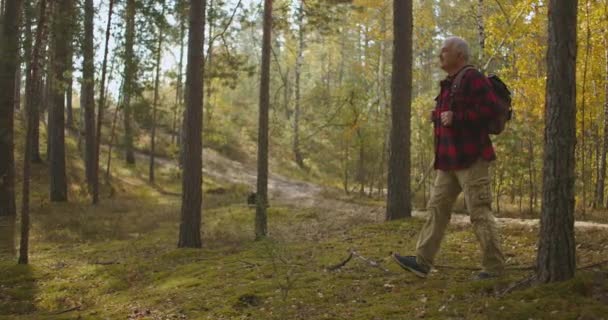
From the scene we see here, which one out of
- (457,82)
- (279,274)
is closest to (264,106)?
(279,274)

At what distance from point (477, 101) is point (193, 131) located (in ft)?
20.6

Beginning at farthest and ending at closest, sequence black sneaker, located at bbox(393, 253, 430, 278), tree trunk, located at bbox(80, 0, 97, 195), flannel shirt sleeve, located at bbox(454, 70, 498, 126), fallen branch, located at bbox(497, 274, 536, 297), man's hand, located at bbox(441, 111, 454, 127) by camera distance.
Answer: tree trunk, located at bbox(80, 0, 97, 195)
black sneaker, located at bbox(393, 253, 430, 278)
man's hand, located at bbox(441, 111, 454, 127)
flannel shirt sleeve, located at bbox(454, 70, 498, 126)
fallen branch, located at bbox(497, 274, 536, 297)

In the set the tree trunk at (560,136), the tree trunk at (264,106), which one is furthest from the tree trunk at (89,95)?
the tree trunk at (560,136)

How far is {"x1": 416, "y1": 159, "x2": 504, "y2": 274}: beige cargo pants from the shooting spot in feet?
15.2

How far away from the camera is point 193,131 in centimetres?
980

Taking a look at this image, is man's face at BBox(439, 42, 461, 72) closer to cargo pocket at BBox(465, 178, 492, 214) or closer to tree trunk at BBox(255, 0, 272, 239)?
cargo pocket at BBox(465, 178, 492, 214)

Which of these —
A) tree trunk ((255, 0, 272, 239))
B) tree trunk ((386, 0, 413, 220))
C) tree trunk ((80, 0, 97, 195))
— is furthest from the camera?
tree trunk ((80, 0, 97, 195))

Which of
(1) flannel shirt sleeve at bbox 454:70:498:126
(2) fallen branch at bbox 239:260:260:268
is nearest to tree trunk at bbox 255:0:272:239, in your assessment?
(2) fallen branch at bbox 239:260:260:268

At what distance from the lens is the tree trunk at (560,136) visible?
394 centimetres

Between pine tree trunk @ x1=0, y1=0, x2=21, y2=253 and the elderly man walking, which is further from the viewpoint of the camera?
pine tree trunk @ x1=0, y1=0, x2=21, y2=253

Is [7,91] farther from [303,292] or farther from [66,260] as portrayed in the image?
[303,292]

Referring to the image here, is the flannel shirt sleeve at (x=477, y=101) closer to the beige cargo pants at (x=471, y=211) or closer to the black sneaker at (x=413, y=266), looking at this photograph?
the beige cargo pants at (x=471, y=211)

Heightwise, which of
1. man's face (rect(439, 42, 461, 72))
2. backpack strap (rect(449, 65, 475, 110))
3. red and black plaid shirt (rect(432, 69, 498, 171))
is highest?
man's face (rect(439, 42, 461, 72))

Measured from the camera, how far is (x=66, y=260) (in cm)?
978
